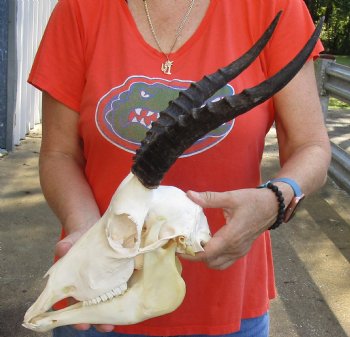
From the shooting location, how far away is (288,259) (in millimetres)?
4824

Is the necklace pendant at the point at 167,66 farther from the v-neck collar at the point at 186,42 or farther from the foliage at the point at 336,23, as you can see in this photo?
the foliage at the point at 336,23

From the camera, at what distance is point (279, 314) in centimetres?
406

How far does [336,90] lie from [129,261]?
5.04 meters

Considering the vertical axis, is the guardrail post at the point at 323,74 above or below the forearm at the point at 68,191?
below

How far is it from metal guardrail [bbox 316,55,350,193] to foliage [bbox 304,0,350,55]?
25.8 metres

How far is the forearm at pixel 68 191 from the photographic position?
1.92 metres

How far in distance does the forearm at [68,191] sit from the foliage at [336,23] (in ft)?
101

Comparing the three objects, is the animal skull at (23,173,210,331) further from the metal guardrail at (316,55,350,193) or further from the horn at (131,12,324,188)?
the metal guardrail at (316,55,350,193)

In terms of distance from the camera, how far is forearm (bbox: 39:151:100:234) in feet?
6.30

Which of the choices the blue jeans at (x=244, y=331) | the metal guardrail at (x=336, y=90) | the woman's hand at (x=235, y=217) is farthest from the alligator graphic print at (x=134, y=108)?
the metal guardrail at (x=336, y=90)

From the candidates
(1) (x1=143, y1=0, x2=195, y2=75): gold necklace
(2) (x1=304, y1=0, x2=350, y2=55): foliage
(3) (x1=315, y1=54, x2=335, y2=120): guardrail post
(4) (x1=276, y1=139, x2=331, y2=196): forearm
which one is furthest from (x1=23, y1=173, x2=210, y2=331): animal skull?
(2) (x1=304, y1=0, x2=350, y2=55): foliage

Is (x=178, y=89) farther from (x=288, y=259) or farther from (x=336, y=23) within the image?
A: (x=336, y=23)

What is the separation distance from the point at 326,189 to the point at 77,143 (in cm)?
487

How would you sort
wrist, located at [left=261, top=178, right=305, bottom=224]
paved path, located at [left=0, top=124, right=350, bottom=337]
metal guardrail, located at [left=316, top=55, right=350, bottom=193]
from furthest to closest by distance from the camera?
metal guardrail, located at [left=316, top=55, right=350, bottom=193], paved path, located at [left=0, top=124, right=350, bottom=337], wrist, located at [left=261, top=178, right=305, bottom=224]
